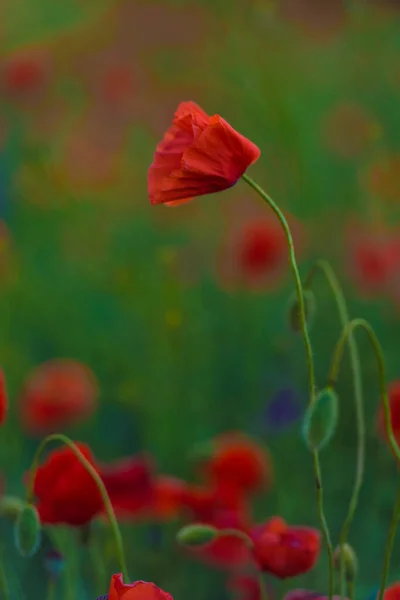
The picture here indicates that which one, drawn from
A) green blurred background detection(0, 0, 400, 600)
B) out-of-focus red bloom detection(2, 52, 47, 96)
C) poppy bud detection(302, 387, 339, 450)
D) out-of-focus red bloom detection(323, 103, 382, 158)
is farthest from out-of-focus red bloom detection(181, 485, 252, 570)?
out-of-focus red bloom detection(2, 52, 47, 96)

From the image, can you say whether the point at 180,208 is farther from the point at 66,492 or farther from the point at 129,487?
the point at 66,492

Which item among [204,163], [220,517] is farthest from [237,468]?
[204,163]

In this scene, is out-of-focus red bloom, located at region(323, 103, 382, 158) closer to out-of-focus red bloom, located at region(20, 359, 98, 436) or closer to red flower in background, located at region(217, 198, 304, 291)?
red flower in background, located at region(217, 198, 304, 291)

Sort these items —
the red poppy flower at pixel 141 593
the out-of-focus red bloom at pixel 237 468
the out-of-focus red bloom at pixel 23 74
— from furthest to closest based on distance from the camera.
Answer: the out-of-focus red bloom at pixel 23 74
the out-of-focus red bloom at pixel 237 468
the red poppy flower at pixel 141 593

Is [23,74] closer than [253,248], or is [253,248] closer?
[253,248]

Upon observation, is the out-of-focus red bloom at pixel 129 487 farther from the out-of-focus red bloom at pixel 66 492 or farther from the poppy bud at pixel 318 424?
the poppy bud at pixel 318 424

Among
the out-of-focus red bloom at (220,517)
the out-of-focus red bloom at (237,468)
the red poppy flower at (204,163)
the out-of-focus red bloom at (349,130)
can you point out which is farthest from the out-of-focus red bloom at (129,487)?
the out-of-focus red bloom at (349,130)
